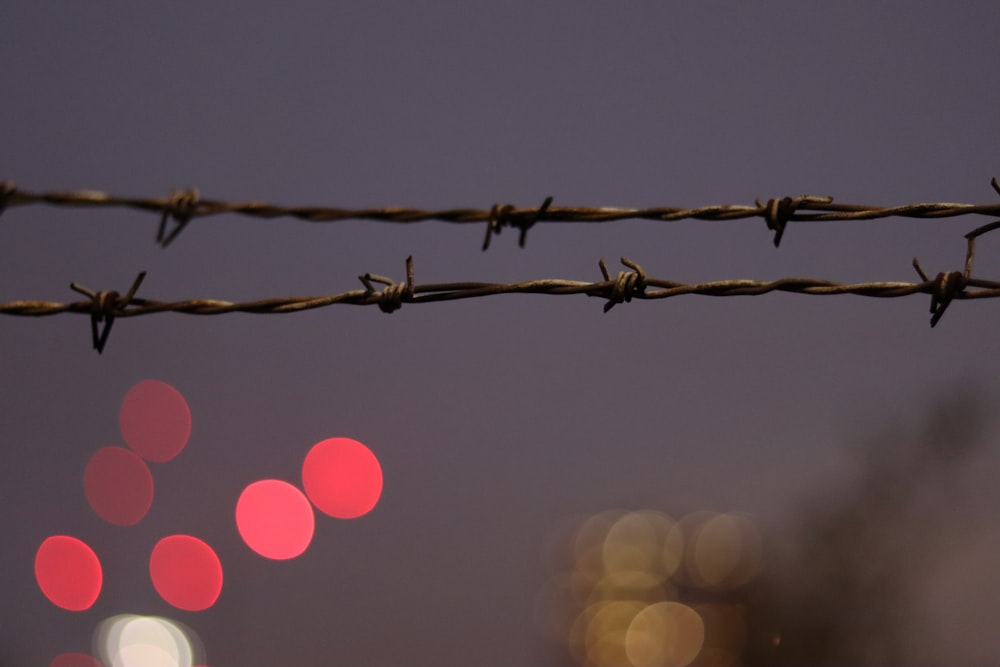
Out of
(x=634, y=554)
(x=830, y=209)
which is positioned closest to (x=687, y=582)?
(x=634, y=554)

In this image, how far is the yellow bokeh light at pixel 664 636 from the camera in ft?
111

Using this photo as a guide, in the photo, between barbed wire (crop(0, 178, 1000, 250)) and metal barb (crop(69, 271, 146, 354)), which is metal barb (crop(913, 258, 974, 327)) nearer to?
barbed wire (crop(0, 178, 1000, 250))

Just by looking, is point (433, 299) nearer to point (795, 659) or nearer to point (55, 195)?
point (55, 195)

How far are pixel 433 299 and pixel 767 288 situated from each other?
3.03 ft

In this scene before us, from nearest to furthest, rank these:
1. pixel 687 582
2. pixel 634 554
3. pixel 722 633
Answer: pixel 722 633, pixel 687 582, pixel 634 554

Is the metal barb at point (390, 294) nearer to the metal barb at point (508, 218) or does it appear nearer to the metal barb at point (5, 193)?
the metal barb at point (508, 218)

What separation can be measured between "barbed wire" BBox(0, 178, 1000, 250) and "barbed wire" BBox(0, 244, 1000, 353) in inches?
5.3

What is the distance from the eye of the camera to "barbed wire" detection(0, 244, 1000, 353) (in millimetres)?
2584

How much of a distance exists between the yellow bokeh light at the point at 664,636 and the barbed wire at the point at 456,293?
1292 inches

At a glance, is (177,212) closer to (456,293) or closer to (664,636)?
(456,293)

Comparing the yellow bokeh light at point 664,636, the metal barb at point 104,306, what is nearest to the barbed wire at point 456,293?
the metal barb at point 104,306

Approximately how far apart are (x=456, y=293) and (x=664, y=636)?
117 feet

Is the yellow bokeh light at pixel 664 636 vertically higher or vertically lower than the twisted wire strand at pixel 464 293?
lower

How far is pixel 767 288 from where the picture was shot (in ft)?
8.55
